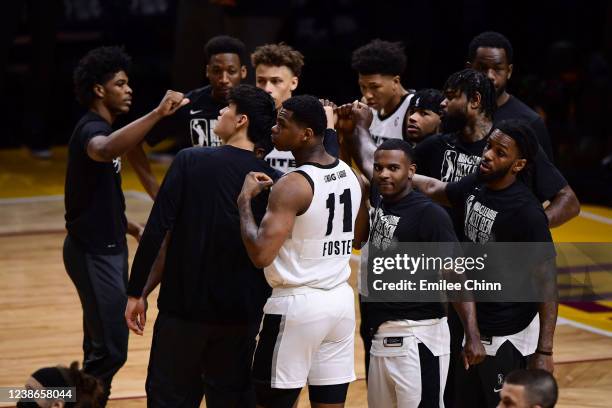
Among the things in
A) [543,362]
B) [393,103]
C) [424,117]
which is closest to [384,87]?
[393,103]

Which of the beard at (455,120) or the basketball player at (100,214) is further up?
the beard at (455,120)

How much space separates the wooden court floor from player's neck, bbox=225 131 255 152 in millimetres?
1994

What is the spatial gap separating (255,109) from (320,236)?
0.61 metres

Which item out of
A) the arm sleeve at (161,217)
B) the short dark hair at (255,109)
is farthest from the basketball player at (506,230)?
the arm sleeve at (161,217)

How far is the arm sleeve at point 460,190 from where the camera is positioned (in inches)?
208

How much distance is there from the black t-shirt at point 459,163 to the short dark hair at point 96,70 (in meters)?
Answer: 1.61

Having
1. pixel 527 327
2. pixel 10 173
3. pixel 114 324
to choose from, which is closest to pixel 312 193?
pixel 527 327

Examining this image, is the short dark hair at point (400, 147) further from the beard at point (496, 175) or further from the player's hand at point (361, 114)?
the player's hand at point (361, 114)

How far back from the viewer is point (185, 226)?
15.8 feet

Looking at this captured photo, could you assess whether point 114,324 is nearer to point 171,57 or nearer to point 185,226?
point 185,226

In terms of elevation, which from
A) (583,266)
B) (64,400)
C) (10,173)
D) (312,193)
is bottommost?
(10,173)

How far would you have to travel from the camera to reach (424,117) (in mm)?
5965

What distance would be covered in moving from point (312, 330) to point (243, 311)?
1.01ft

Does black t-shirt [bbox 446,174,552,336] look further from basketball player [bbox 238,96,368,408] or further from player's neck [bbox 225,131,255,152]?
player's neck [bbox 225,131,255,152]
